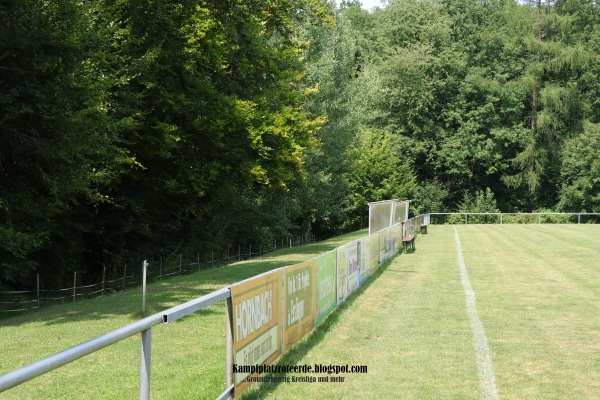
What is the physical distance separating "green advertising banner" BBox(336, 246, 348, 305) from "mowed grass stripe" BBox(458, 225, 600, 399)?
9.87ft

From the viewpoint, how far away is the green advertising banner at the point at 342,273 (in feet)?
52.8

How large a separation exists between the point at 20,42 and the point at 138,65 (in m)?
6.14

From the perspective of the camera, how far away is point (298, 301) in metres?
11.5

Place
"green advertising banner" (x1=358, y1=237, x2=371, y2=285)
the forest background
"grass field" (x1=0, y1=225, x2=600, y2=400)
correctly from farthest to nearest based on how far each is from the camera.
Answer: "green advertising banner" (x1=358, y1=237, x2=371, y2=285) < the forest background < "grass field" (x1=0, y1=225, x2=600, y2=400)

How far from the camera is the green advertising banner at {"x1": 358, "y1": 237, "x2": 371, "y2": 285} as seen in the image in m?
20.1

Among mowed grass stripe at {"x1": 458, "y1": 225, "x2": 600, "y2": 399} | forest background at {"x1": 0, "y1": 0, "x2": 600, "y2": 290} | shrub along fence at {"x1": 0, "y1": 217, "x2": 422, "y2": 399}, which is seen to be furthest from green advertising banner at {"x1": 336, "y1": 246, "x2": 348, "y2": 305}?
forest background at {"x1": 0, "y1": 0, "x2": 600, "y2": 290}

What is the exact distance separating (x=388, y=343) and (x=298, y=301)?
1677 mm

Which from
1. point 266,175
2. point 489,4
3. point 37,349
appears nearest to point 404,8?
point 489,4

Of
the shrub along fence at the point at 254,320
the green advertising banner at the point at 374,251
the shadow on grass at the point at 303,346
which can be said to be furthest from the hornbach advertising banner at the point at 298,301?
the green advertising banner at the point at 374,251

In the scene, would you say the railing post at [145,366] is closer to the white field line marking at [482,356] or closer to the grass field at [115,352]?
the grass field at [115,352]

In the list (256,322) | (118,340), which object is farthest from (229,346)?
(118,340)

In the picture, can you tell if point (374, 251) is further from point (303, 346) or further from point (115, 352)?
point (115, 352)

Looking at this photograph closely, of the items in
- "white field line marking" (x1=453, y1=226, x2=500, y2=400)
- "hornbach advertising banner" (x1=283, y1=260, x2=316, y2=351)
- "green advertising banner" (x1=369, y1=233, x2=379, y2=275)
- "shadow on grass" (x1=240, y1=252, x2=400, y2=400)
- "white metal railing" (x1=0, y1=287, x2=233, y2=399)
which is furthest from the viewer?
"green advertising banner" (x1=369, y1=233, x2=379, y2=275)

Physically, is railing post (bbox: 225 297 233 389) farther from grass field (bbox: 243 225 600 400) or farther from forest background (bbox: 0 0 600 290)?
forest background (bbox: 0 0 600 290)
